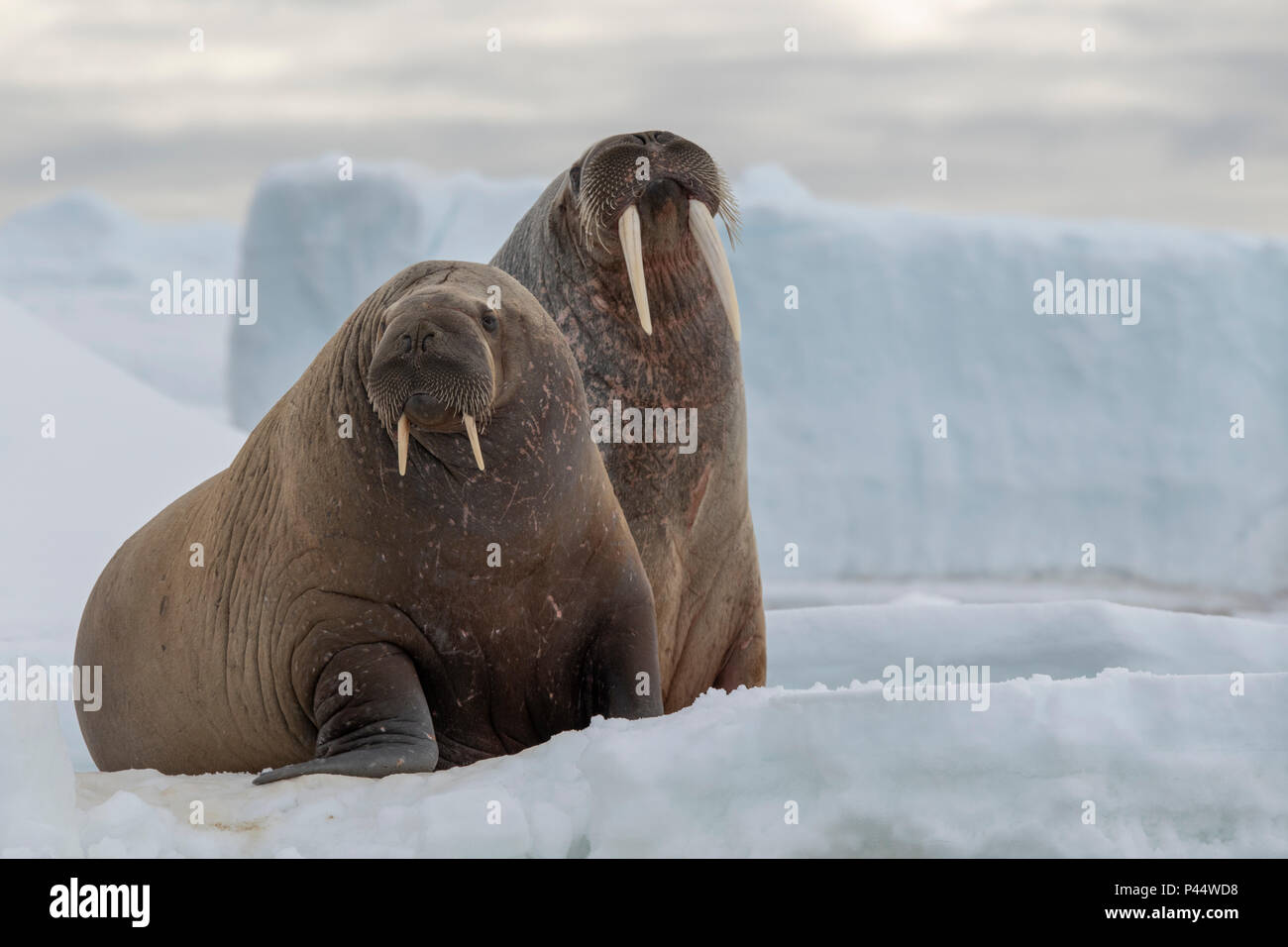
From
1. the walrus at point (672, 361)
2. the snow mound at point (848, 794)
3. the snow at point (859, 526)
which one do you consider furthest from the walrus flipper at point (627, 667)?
the walrus at point (672, 361)

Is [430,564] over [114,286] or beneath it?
beneath

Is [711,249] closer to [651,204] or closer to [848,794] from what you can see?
[651,204]

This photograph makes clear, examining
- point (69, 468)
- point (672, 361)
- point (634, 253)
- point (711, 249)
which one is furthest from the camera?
point (69, 468)

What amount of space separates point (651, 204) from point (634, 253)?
186 millimetres

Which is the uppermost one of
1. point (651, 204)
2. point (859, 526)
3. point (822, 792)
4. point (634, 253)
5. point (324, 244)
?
point (324, 244)

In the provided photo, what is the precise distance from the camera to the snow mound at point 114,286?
23406 mm

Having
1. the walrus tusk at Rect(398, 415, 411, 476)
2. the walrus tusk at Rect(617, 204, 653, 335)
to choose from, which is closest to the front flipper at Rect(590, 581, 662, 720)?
the walrus tusk at Rect(398, 415, 411, 476)

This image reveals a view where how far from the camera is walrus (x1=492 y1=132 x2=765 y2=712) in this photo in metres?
4.89

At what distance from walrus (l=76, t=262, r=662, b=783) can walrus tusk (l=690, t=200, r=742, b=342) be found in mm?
849

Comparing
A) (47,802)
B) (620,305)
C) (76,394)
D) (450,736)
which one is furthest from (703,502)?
(76,394)

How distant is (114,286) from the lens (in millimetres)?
25797

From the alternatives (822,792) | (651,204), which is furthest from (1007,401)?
(822,792)

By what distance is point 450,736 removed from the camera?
165 inches

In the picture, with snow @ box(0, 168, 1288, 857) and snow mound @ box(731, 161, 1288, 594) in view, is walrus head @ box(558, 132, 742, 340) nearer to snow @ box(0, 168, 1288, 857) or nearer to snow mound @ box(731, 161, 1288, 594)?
snow @ box(0, 168, 1288, 857)
